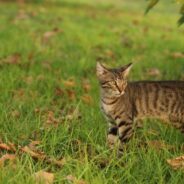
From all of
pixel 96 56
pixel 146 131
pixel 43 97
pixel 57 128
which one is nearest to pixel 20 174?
pixel 57 128

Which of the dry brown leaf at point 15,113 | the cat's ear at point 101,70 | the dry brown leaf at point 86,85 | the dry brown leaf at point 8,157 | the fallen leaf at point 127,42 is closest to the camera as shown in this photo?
the dry brown leaf at point 8,157

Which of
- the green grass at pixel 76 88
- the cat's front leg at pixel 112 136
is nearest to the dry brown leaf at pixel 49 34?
the green grass at pixel 76 88

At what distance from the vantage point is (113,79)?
17.6ft

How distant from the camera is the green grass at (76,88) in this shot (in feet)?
14.0

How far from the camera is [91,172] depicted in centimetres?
415

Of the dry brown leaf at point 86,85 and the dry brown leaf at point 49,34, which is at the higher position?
the dry brown leaf at point 49,34

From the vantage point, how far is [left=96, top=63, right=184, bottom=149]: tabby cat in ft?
17.7

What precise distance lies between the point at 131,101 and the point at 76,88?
161 centimetres

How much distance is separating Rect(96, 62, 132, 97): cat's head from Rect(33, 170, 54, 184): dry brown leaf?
5.45 feet

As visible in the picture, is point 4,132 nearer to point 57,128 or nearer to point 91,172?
point 57,128

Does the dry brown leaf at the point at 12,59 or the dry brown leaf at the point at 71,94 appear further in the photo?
the dry brown leaf at the point at 12,59

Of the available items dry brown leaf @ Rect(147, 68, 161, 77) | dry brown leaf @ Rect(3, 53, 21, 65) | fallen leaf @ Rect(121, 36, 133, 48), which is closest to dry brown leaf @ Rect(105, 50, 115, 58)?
fallen leaf @ Rect(121, 36, 133, 48)

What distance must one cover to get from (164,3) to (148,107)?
1877cm

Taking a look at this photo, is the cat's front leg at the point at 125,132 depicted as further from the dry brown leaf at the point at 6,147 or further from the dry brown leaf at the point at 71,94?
the dry brown leaf at the point at 71,94
